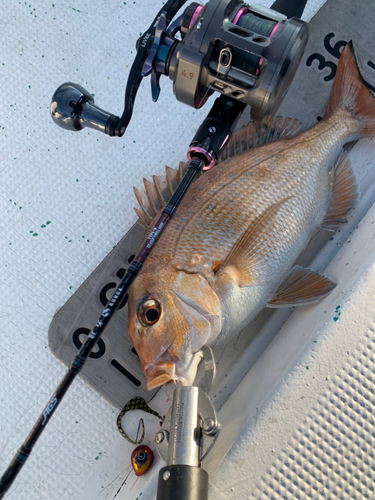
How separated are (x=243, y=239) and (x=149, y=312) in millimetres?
373

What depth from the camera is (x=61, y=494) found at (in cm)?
136

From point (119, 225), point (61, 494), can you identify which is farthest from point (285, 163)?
point (61, 494)

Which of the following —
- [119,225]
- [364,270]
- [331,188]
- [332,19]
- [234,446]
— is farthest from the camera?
[332,19]

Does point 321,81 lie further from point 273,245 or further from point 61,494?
point 61,494

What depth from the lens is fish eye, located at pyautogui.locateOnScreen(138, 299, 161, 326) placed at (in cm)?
115

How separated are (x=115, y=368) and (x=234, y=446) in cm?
58

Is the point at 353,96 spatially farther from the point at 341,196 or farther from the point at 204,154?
the point at 204,154

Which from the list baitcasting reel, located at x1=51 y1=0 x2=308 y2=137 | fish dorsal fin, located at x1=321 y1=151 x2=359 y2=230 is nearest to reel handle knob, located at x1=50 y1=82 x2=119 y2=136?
baitcasting reel, located at x1=51 y1=0 x2=308 y2=137

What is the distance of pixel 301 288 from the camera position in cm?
129

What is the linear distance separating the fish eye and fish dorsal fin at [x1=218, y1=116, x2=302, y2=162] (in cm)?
60

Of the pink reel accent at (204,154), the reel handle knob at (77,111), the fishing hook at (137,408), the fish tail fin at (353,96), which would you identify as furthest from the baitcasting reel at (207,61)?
the fishing hook at (137,408)

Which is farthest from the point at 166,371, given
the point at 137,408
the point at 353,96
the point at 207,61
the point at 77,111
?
the point at 353,96

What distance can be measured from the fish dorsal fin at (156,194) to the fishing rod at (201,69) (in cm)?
30

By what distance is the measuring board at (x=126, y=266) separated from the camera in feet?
4.72
